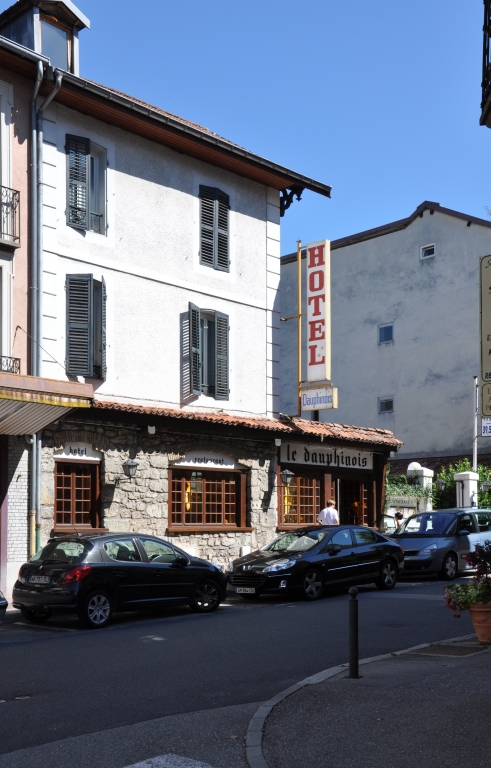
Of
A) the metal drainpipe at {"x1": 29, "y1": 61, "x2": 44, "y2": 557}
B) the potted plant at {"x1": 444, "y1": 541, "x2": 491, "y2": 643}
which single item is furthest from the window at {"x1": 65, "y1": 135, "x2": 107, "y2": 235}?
the potted plant at {"x1": 444, "y1": 541, "x2": 491, "y2": 643}

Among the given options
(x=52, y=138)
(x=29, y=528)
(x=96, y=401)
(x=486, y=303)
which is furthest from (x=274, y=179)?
(x=486, y=303)

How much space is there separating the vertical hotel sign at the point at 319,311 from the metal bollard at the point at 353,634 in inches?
545

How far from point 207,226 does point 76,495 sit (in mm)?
7214

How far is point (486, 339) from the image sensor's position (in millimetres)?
8906

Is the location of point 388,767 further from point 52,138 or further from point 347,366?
point 347,366

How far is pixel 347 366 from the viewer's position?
1547 inches

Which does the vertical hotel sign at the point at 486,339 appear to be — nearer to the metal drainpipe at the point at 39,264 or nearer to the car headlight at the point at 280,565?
the car headlight at the point at 280,565

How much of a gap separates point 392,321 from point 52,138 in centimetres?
2145

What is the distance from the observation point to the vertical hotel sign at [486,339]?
29.0 ft

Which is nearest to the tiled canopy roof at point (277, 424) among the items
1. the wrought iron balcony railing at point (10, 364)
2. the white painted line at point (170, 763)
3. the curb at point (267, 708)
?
the wrought iron balcony railing at point (10, 364)

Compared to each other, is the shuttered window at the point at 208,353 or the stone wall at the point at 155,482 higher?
the shuttered window at the point at 208,353

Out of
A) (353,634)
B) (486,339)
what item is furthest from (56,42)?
(353,634)

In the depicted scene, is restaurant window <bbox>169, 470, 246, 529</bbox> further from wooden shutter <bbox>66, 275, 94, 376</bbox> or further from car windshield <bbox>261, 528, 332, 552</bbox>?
wooden shutter <bbox>66, 275, 94, 376</bbox>

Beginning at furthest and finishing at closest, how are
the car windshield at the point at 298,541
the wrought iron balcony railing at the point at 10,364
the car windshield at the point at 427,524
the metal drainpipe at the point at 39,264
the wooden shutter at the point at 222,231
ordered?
the wooden shutter at the point at 222,231
the car windshield at the point at 427,524
the car windshield at the point at 298,541
the metal drainpipe at the point at 39,264
the wrought iron balcony railing at the point at 10,364
